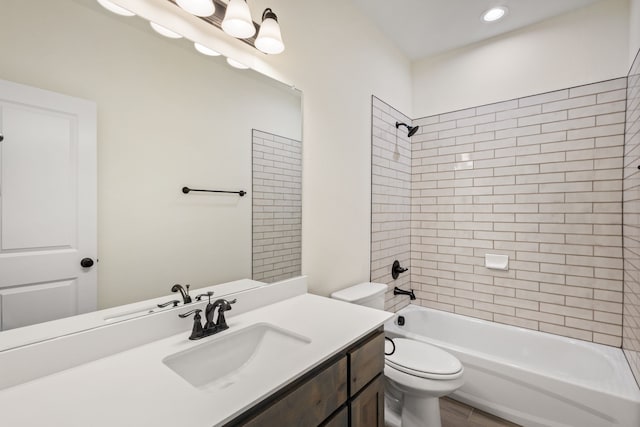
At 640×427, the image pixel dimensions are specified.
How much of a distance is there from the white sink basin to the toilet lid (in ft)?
2.84

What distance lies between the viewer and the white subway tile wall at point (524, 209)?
2053 mm

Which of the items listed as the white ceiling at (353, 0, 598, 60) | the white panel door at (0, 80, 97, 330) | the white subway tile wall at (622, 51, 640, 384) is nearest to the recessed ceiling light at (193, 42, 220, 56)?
the white panel door at (0, 80, 97, 330)

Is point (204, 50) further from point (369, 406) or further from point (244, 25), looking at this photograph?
point (369, 406)

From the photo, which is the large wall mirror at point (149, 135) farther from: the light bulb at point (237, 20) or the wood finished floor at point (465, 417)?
the wood finished floor at point (465, 417)

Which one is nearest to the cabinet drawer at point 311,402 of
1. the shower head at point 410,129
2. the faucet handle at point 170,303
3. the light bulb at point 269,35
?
the faucet handle at point 170,303

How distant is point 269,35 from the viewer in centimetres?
131

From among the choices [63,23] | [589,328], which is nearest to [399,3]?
[63,23]

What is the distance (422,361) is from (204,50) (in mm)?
1982

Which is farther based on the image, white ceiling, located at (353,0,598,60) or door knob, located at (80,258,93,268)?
white ceiling, located at (353,0,598,60)

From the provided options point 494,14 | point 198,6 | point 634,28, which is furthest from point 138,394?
point 634,28

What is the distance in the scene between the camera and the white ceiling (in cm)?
205

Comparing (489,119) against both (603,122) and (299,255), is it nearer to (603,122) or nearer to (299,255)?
(603,122)

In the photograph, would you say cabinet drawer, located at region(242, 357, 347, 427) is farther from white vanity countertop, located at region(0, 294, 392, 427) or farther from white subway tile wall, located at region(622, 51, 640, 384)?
white subway tile wall, located at region(622, 51, 640, 384)

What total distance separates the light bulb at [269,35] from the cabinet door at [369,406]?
155 cm
